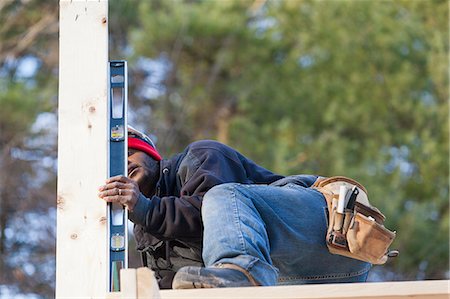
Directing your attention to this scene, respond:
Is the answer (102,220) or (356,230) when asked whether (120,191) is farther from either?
(356,230)

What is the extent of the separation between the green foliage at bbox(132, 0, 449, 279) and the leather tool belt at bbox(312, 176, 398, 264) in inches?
353

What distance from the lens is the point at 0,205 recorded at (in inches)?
533

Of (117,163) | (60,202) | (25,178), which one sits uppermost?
(25,178)

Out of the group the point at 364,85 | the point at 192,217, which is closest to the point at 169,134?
the point at 364,85

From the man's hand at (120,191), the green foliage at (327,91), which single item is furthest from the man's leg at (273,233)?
the green foliage at (327,91)

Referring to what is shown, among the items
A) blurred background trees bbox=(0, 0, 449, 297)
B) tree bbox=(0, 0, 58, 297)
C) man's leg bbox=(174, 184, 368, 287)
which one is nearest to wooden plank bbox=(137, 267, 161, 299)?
man's leg bbox=(174, 184, 368, 287)

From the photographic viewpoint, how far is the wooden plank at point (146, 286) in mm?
2775

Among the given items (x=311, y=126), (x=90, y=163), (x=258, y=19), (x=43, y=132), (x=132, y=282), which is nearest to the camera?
(x=132, y=282)

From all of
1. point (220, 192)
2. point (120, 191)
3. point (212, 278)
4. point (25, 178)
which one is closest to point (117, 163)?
point (120, 191)

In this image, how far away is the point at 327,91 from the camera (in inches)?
563

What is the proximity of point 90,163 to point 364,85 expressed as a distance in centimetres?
1092

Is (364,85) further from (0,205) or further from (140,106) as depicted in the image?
(0,205)

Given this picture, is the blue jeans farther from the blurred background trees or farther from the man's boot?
the blurred background trees

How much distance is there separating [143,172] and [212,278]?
1.14 metres
